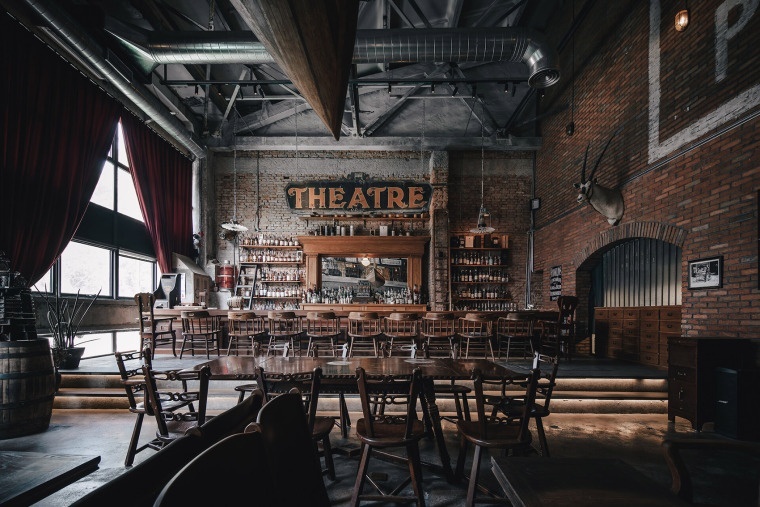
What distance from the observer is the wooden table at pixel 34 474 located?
1.17 metres

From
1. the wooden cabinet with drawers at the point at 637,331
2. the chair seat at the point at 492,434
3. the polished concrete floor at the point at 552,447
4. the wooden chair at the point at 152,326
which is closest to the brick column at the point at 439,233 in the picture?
the wooden cabinet with drawers at the point at 637,331

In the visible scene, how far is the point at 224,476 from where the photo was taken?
808 millimetres

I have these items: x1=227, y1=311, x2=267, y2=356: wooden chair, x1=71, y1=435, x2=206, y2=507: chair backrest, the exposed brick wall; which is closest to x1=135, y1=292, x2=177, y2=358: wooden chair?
x1=227, y1=311, x2=267, y2=356: wooden chair

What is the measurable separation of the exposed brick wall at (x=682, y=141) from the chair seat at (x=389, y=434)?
3825mm

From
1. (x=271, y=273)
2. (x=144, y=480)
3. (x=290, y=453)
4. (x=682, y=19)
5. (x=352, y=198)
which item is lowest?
(x=290, y=453)

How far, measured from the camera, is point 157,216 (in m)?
7.93

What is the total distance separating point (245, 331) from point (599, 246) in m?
6.36

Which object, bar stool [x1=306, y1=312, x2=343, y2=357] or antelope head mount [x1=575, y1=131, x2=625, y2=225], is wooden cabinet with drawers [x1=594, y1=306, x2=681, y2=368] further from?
bar stool [x1=306, y1=312, x2=343, y2=357]

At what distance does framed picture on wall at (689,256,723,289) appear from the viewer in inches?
168

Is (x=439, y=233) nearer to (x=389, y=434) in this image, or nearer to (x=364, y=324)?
(x=364, y=324)

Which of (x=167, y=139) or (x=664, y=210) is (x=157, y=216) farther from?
(x=664, y=210)

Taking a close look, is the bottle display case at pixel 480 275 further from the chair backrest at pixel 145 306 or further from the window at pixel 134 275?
the window at pixel 134 275

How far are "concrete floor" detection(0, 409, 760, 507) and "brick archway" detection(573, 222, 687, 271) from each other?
2.29m

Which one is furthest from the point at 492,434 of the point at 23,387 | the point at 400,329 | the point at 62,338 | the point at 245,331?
the point at 62,338
